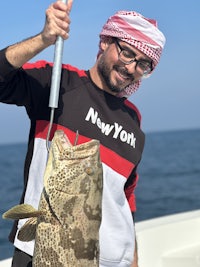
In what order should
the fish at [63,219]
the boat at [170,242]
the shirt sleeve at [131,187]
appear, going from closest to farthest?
the fish at [63,219] < the shirt sleeve at [131,187] < the boat at [170,242]

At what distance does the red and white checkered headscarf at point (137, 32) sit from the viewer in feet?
11.3

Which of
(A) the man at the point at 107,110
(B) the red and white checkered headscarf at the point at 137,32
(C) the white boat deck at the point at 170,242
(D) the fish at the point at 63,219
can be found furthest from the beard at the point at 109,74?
(C) the white boat deck at the point at 170,242

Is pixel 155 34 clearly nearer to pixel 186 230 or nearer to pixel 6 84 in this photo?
pixel 6 84

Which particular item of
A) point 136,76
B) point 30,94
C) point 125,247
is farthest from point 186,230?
point 30,94

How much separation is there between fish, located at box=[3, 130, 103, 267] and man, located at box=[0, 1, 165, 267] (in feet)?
1.69

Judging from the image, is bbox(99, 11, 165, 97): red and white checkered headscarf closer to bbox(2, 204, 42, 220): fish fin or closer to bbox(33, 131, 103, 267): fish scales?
bbox(33, 131, 103, 267): fish scales

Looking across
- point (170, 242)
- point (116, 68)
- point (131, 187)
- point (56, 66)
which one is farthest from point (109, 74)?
point (170, 242)

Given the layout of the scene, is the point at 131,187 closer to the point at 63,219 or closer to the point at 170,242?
the point at 63,219

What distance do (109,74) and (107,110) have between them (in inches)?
10.2

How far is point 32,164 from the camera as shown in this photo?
3201 millimetres

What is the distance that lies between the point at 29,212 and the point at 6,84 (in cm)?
87

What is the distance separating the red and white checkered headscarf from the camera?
3.46 m

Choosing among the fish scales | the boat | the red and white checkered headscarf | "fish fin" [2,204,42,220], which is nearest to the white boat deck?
the boat

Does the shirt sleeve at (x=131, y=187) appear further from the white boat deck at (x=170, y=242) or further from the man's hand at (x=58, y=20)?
the white boat deck at (x=170, y=242)
